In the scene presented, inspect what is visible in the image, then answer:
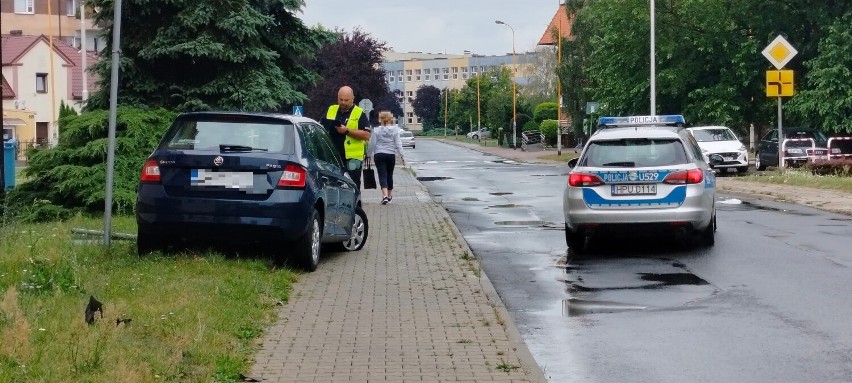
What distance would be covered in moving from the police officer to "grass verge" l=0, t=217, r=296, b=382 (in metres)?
5.54

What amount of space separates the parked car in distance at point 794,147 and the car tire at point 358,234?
26172mm

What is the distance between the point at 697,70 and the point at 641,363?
39.6 m

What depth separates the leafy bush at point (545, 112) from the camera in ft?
311

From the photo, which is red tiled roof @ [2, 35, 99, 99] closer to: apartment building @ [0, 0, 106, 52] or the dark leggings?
apartment building @ [0, 0, 106, 52]

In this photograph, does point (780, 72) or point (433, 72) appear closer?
point (780, 72)

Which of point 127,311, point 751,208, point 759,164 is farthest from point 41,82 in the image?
point 127,311

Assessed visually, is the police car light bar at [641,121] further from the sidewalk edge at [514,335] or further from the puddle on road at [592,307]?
the puddle on road at [592,307]

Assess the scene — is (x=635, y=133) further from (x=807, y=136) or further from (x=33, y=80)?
(x=33, y=80)

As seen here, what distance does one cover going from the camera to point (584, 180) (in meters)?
14.0

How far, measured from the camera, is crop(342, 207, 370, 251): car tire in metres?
13.8

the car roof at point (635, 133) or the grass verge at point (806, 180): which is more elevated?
the car roof at point (635, 133)

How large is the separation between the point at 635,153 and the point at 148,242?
18.4 ft

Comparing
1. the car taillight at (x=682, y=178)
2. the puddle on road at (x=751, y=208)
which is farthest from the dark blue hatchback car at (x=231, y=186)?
A: the puddle on road at (x=751, y=208)

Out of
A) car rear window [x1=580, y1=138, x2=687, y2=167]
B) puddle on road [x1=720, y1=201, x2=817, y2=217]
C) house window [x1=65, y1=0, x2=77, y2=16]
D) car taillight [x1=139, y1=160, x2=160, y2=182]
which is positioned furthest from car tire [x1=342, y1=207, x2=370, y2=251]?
house window [x1=65, y1=0, x2=77, y2=16]
